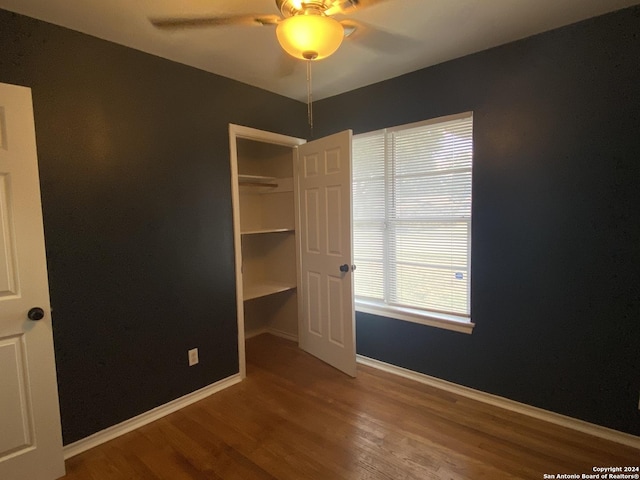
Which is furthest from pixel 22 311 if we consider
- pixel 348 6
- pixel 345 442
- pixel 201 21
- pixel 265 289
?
pixel 348 6

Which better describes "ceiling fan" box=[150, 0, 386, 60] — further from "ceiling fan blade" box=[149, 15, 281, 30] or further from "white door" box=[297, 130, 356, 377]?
"white door" box=[297, 130, 356, 377]

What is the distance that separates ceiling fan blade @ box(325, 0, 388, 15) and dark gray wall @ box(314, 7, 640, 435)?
39.7 inches

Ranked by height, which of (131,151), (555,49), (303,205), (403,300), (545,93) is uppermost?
(555,49)

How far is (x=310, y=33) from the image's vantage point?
57.0 inches

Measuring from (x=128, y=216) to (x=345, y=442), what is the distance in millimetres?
1966

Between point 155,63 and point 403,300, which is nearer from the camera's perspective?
point 155,63

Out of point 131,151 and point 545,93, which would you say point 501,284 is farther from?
point 131,151

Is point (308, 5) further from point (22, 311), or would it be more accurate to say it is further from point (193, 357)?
point (193, 357)

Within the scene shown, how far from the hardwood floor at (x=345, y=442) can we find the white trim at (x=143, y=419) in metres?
0.05

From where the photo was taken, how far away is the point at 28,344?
1.78 m

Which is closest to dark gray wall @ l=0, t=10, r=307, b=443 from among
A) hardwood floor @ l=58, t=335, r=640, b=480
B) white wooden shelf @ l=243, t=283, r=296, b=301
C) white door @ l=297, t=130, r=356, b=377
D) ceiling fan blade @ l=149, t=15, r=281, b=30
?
hardwood floor @ l=58, t=335, r=640, b=480

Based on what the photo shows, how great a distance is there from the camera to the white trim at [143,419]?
207 cm

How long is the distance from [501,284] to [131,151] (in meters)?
2.64

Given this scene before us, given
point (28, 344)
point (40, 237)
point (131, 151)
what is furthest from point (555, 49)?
point (28, 344)
